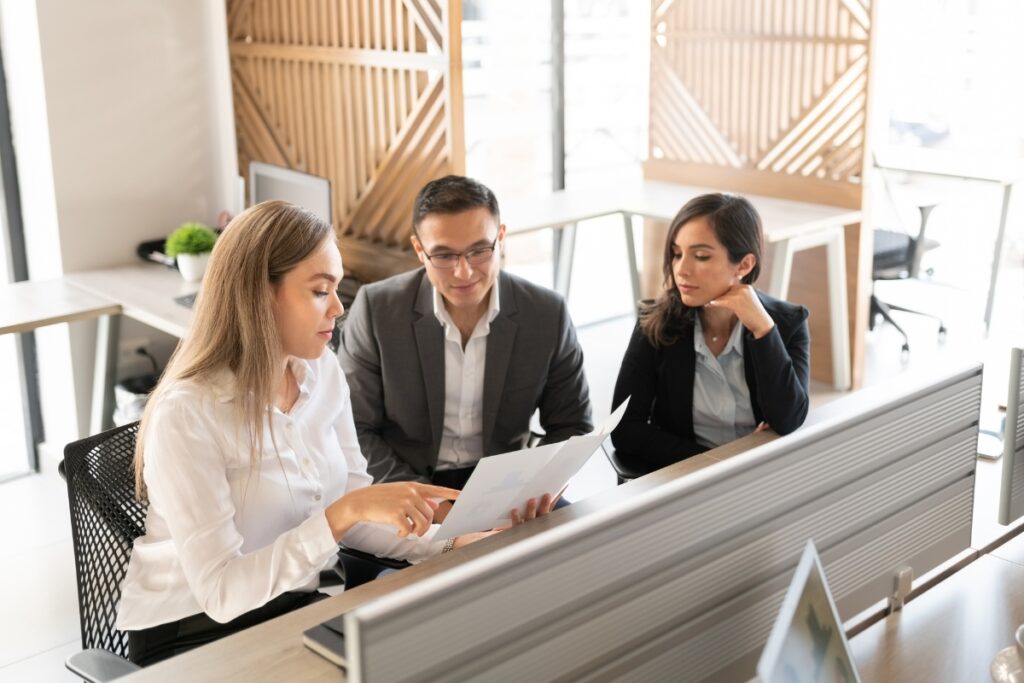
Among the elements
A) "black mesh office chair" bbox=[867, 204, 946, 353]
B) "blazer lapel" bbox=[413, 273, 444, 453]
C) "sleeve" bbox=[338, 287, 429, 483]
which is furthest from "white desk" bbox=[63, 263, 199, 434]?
"black mesh office chair" bbox=[867, 204, 946, 353]

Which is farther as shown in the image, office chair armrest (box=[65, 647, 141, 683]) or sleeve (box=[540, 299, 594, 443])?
sleeve (box=[540, 299, 594, 443])

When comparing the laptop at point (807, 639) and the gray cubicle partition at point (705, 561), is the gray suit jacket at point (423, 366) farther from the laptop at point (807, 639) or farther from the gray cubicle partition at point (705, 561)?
the laptop at point (807, 639)

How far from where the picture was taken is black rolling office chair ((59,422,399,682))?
1974 mm

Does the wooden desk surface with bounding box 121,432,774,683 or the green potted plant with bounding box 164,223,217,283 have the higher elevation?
the green potted plant with bounding box 164,223,217,283

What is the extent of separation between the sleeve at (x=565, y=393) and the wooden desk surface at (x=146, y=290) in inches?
50.6

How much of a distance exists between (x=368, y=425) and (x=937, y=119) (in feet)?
13.9

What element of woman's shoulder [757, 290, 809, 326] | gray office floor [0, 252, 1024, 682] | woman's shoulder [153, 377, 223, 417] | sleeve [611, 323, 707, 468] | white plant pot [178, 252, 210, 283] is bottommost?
gray office floor [0, 252, 1024, 682]

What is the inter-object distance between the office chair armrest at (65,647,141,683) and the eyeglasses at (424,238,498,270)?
100 cm

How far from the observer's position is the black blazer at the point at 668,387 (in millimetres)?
2486

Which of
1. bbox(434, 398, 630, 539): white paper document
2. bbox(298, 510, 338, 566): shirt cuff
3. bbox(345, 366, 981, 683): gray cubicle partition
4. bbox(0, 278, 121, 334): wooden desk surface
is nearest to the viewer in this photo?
bbox(345, 366, 981, 683): gray cubicle partition

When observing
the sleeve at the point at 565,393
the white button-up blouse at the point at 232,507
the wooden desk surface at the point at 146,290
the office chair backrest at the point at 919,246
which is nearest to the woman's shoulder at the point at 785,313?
the sleeve at the point at 565,393

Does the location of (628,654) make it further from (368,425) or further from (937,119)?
(937,119)

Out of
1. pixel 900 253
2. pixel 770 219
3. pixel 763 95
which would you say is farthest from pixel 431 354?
pixel 900 253

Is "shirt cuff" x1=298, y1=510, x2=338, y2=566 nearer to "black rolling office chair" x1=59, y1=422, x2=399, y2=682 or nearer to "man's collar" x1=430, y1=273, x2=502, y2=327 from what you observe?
"black rolling office chair" x1=59, y1=422, x2=399, y2=682
